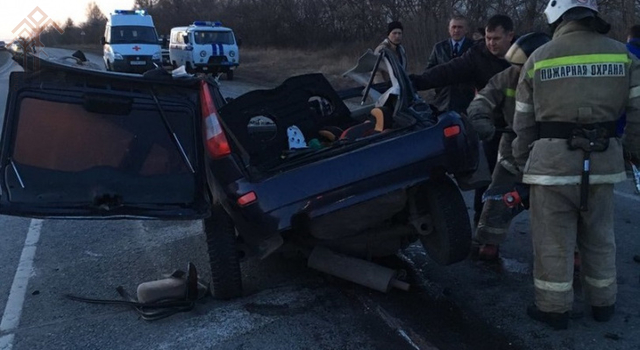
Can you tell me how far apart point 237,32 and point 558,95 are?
41.2 metres

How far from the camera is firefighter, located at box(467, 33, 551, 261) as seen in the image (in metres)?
4.07

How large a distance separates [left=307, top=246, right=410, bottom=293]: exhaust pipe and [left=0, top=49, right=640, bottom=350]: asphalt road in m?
0.09

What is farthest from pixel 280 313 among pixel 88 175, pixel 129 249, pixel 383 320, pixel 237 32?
pixel 237 32

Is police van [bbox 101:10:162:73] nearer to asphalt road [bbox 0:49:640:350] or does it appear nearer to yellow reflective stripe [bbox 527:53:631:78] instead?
asphalt road [bbox 0:49:640:350]

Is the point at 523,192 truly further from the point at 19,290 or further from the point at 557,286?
the point at 19,290

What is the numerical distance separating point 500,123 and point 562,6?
4.48ft

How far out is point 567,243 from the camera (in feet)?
11.5

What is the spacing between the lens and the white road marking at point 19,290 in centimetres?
376

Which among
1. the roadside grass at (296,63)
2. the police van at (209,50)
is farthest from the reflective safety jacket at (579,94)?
the police van at (209,50)

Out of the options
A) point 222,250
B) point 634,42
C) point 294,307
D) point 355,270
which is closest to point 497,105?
point 355,270

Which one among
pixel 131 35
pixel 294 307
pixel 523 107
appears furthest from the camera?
pixel 131 35

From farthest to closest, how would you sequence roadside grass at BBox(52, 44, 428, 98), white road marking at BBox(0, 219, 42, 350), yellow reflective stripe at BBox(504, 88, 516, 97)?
1. roadside grass at BBox(52, 44, 428, 98)
2. yellow reflective stripe at BBox(504, 88, 516, 97)
3. white road marking at BBox(0, 219, 42, 350)

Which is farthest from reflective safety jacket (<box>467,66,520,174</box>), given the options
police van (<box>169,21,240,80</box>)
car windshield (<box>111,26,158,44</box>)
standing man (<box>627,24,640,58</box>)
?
car windshield (<box>111,26,158,44</box>)

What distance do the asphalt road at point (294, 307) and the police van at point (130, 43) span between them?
60.0 ft
